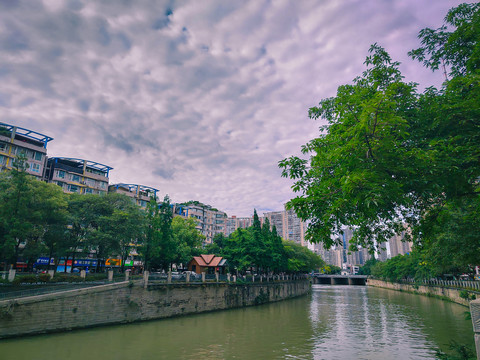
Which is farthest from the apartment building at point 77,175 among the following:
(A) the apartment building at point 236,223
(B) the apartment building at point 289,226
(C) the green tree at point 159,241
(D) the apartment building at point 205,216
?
(B) the apartment building at point 289,226

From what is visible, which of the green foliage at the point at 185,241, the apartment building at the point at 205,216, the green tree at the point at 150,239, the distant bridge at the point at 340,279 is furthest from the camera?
the distant bridge at the point at 340,279

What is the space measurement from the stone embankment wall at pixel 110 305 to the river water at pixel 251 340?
2.95ft

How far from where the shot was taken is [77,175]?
59.6m

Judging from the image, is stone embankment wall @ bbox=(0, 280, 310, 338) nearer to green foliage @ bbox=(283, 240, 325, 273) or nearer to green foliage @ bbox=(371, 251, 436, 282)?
green foliage @ bbox=(283, 240, 325, 273)

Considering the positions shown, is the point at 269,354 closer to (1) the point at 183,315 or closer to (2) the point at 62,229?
(1) the point at 183,315

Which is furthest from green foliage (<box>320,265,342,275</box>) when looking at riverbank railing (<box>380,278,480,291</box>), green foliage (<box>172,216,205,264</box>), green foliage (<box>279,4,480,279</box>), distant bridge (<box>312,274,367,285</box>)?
green foliage (<box>279,4,480,279</box>)

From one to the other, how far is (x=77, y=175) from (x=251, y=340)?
54.4 metres

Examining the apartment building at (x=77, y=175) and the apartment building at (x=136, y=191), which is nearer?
the apartment building at (x=77, y=175)

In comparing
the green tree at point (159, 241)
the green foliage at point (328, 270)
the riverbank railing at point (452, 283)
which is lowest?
the green foliage at point (328, 270)

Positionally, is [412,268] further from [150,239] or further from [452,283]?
[150,239]

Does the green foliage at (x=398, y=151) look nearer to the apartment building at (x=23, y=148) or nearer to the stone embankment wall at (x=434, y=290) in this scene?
the stone embankment wall at (x=434, y=290)

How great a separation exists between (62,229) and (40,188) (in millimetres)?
6362

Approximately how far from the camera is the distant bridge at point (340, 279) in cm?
12074

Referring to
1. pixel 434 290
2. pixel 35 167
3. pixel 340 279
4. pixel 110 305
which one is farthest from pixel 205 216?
pixel 110 305
